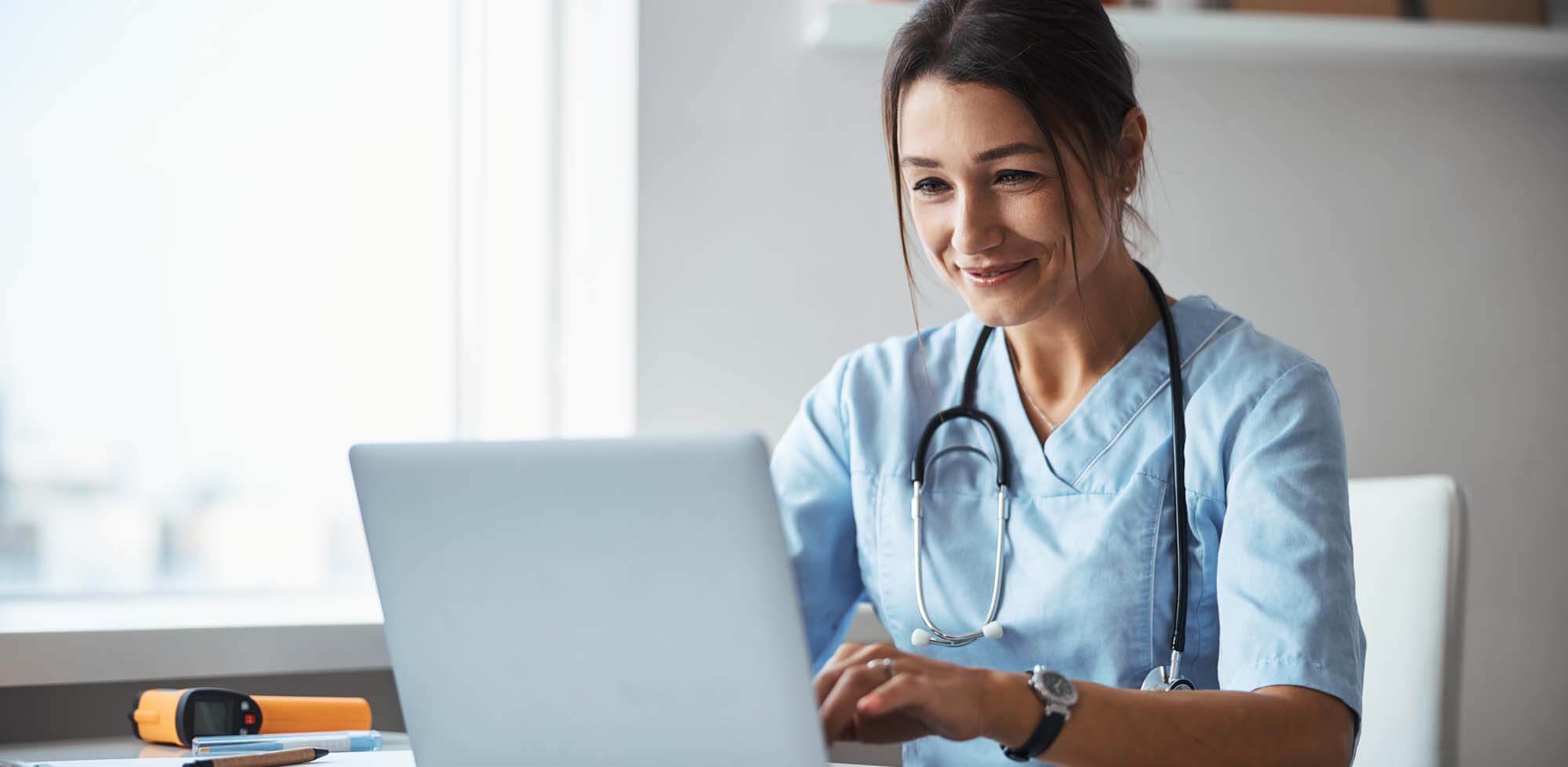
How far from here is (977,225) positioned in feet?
3.80

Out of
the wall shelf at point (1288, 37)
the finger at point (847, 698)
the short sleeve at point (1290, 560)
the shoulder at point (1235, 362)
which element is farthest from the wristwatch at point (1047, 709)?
the wall shelf at point (1288, 37)

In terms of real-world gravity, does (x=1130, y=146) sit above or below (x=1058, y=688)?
above

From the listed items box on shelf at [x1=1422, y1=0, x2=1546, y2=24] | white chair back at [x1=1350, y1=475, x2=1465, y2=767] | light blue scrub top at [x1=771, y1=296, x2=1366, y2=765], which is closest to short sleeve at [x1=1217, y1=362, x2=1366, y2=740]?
light blue scrub top at [x1=771, y1=296, x2=1366, y2=765]

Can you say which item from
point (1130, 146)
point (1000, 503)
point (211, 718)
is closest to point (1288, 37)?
point (1130, 146)

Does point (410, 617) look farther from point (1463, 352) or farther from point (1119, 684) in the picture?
point (1463, 352)

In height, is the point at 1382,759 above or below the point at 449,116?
below

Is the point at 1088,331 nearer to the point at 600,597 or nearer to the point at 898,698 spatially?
the point at 898,698

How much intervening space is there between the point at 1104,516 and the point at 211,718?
2.62 ft

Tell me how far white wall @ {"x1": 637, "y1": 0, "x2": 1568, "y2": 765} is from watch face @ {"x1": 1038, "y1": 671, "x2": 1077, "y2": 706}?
0.95m

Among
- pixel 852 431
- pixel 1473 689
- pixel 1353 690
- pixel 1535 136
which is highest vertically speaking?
pixel 1535 136

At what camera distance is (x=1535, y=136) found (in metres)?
1.99

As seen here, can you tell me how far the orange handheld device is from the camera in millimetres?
1156

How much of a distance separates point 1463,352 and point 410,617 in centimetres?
172

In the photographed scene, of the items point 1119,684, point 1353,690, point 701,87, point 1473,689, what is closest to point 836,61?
point 701,87
